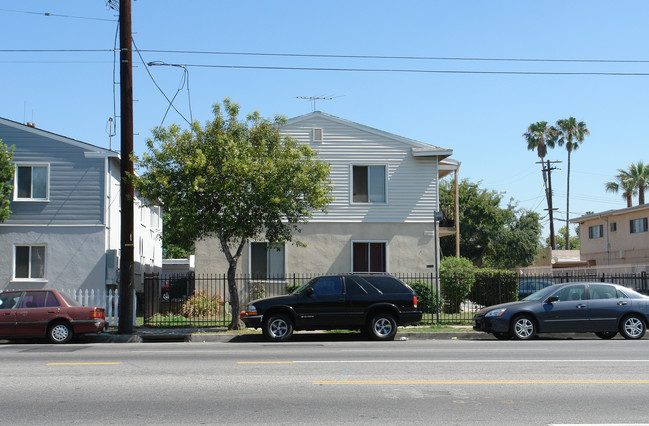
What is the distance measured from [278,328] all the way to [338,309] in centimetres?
155

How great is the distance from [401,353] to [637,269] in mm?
27378

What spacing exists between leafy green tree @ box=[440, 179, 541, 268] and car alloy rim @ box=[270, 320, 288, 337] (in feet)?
105

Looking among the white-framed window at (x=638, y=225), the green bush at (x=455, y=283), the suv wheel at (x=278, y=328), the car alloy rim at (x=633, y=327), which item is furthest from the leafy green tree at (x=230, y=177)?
the white-framed window at (x=638, y=225)

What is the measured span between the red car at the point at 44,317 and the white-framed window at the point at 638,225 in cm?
3490

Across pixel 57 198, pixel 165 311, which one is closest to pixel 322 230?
pixel 165 311

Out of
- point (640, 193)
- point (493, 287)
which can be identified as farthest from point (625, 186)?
point (493, 287)

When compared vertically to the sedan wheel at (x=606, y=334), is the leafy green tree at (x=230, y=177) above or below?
above

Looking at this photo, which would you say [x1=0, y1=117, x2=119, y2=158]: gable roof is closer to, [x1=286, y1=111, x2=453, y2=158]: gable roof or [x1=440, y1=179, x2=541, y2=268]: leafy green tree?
[x1=286, y1=111, x2=453, y2=158]: gable roof

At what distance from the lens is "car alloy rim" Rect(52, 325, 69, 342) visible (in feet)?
53.9

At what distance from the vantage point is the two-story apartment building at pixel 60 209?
22.3 metres

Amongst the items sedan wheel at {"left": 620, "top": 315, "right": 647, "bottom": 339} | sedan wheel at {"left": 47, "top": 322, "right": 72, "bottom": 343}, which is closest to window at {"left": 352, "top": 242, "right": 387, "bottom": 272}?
sedan wheel at {"left": 620, "top": 315, "right": 647, "bottom": 339}

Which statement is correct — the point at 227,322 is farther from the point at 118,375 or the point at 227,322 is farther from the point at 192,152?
the point at 118,375

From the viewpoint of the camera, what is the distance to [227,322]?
20938 millimetres

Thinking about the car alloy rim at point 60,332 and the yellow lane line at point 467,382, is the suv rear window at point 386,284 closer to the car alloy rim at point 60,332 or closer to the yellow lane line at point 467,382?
the yellow lane line at point 467,382
